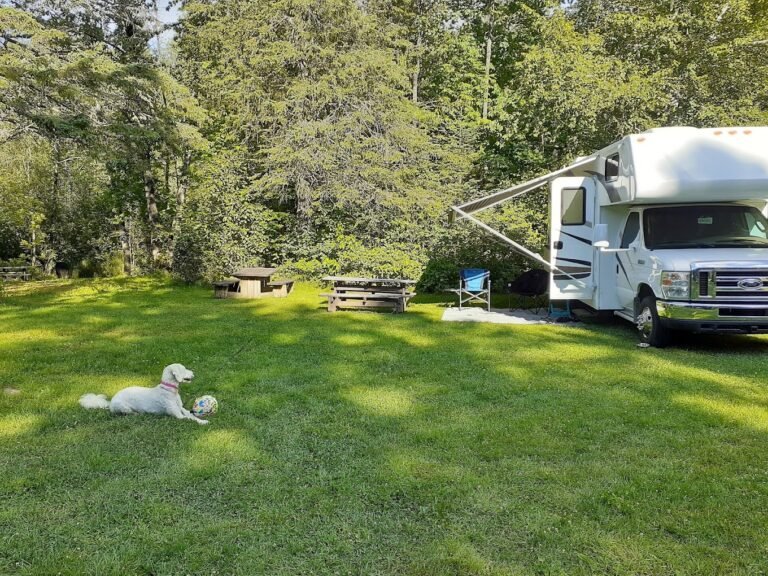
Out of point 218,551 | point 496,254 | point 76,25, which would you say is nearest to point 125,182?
point 76,25

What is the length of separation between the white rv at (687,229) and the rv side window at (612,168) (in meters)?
0.02

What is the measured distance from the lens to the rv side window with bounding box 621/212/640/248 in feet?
27.6

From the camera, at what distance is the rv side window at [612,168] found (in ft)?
28.0

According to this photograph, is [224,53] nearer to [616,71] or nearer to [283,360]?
[616,71]

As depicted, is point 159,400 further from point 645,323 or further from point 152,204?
point 152,204

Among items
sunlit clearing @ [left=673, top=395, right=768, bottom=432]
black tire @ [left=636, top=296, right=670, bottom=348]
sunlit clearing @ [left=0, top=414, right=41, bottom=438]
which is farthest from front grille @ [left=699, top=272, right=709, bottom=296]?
sunlit clearing @ [left=0, top=414, right=41, bottom=438]

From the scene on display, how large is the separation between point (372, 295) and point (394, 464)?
25.1ft

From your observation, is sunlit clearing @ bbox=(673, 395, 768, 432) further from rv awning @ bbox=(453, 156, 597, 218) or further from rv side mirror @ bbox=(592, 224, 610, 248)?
rv awning @ bbox=(453, 156, 597, 218)

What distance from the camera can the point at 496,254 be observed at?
13.5m

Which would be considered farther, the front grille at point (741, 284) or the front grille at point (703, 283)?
the front grille at point (703, 283)

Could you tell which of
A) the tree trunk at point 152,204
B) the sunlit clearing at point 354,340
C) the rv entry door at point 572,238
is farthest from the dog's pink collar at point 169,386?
the tree trunk at point 152,204

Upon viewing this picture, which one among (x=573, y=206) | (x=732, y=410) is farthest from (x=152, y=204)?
(x=732, y=410)

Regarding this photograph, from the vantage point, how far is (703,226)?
8.02 metres

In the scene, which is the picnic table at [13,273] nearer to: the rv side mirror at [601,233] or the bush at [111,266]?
the bush at [111,266]
